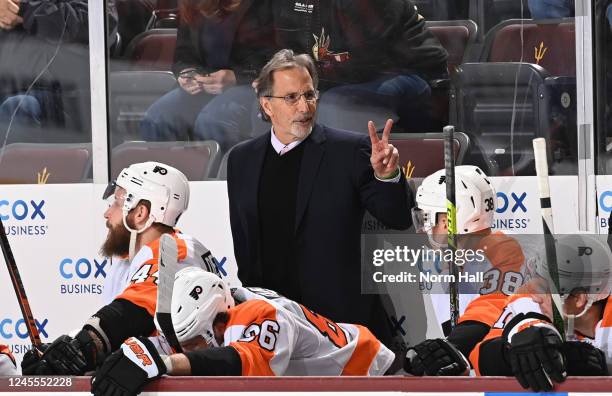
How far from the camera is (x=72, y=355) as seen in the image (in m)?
4.63

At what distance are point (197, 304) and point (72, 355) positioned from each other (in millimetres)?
448

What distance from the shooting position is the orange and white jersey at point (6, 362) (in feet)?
15.8

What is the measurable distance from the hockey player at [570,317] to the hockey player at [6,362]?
4.95 ft

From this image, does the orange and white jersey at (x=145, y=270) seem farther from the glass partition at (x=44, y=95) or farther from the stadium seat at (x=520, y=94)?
the stadium seat at (x=520, y=94)

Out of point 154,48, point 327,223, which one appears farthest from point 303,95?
point 154,48

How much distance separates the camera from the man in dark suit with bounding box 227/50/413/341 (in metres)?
5.16

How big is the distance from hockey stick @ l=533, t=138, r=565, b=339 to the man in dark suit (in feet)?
2.72

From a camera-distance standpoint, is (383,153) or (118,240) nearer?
(383,153)

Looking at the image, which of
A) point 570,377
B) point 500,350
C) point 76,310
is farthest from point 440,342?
point 76,310

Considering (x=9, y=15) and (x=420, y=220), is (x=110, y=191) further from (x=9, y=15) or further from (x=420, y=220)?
(x=420, y=220)

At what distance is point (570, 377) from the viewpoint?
3973 millimetres

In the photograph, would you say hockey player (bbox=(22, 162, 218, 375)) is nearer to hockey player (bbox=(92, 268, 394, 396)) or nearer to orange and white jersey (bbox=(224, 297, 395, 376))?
hockey player (bbox=(92, 268, 394, 396))

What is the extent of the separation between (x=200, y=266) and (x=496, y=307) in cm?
98

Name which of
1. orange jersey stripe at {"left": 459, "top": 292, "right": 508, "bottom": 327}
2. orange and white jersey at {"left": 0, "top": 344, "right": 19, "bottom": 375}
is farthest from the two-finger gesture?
orange and white jersey at {"left": 0, "top": 344, "right": 19, "bottom": 375}
